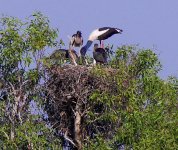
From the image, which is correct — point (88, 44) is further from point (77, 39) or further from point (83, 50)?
point (83, 50)

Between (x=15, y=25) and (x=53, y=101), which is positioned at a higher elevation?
(x=15, y=25)

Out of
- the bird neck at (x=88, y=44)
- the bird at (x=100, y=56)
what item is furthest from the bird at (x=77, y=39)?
the bird at (x=100, y=56)

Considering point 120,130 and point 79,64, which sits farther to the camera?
point 79,64

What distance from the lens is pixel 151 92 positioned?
31.2 m

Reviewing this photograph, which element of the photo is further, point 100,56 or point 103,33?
point 103,33

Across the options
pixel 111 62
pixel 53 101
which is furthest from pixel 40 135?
pixel 111 62

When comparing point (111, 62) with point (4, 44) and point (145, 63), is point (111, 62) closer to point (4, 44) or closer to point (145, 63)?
point (145, 63)

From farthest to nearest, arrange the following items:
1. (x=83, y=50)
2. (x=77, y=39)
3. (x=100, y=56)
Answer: (x=77, y=39) → (x=83, y=50) → (x=100, y=56)

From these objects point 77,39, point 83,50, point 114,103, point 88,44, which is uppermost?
point 77,39

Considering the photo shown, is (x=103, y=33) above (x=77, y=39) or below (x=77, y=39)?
above

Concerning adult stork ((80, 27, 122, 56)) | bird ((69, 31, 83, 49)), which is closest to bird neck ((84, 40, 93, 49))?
adult stork ((80, 27, 122, 56))

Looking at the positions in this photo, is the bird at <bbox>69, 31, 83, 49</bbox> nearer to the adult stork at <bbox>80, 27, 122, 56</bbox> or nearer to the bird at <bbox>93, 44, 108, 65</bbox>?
the adult stork at <bbox>80, 27, 122, 56</bbox>

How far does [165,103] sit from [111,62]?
89.3 inches

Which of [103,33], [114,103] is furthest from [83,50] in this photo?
[114,103]
